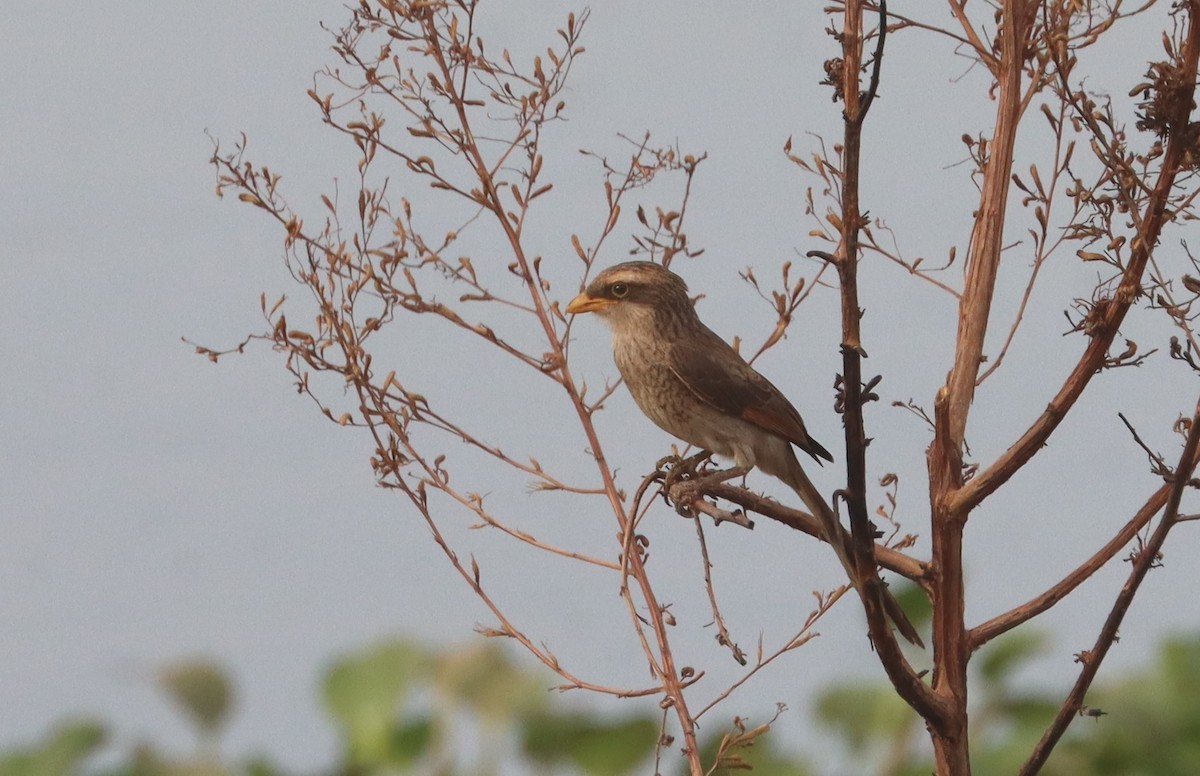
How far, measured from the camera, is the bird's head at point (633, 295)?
3.69m

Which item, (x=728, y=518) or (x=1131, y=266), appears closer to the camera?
(x=1131, y=266)

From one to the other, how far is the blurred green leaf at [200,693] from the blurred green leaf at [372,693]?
16.2 inches

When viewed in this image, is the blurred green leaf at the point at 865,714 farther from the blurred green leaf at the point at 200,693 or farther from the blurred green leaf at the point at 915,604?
the blurred green leaf at the point at 200,693

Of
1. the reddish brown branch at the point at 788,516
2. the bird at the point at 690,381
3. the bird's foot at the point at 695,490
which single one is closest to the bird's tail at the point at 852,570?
the reddish brown branch at the point at 788,516

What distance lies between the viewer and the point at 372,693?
432 cm

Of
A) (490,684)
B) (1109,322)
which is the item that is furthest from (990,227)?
(490,684)

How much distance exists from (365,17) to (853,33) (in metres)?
1.14

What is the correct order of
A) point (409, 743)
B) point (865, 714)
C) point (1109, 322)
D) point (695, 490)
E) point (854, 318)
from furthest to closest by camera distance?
1. point (865, 714)
2. point (409, 743)
3. point (695, 490)
4. point (1109, 322)
5. point (854, 318)

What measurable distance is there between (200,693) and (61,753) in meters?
0.50

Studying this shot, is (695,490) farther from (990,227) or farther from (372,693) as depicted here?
(372,693)

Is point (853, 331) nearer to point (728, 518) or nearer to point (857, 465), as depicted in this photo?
point (857, 465)

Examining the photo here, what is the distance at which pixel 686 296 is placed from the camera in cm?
397

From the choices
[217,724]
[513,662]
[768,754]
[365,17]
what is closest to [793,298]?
[365,17]

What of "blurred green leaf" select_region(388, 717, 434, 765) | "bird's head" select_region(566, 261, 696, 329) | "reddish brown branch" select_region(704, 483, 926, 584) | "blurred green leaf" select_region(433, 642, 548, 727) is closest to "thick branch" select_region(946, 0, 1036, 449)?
"reddish brown branch" select_region(704, 483, 926, 584)
